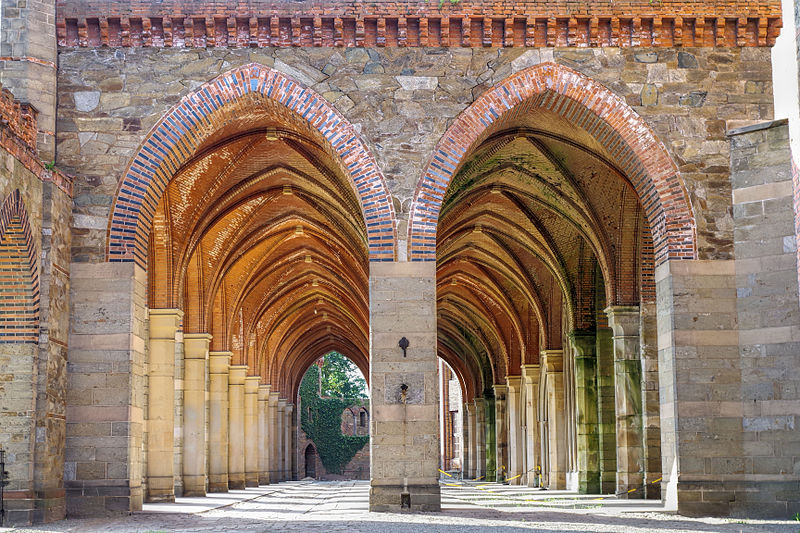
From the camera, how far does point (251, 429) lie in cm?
3253

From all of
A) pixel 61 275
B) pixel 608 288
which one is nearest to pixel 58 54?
pixel 61 275

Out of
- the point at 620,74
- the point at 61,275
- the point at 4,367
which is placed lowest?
the point at 4,367

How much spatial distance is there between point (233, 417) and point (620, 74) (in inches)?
666

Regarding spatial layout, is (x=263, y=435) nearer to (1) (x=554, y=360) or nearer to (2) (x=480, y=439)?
(2) (x=480, y=439)

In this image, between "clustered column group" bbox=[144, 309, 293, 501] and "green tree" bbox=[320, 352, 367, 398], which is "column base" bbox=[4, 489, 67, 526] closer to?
"clustered column group" bbox=[144, 309, 293, 501]

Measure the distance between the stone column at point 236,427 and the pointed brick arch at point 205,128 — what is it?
1361 cm

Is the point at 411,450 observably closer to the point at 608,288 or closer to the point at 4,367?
the point at 4,367

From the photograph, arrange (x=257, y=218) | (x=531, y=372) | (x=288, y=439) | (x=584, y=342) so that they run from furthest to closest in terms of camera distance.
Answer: (x=288, y=439) < (x=531, y=372) < (x=257, y=218) < (x=584, y=342)

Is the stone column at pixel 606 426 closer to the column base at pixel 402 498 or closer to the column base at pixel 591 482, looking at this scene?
the column base at pixel 591 482

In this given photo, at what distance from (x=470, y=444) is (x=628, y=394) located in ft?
79.9

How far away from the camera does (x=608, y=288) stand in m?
19.7

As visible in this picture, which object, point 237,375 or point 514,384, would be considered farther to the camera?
point 514,384

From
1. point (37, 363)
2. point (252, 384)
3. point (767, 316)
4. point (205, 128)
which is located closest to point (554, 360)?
point (252, 384)

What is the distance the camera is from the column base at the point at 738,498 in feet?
46.3
